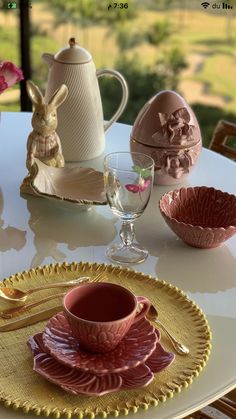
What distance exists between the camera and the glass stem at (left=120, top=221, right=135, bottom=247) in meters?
1.05

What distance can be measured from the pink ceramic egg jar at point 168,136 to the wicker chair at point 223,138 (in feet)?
1.17

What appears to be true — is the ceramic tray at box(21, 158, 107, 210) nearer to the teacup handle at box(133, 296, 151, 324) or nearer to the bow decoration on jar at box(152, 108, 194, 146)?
the bow decoration on jar at box(152, 108, 194, 146)

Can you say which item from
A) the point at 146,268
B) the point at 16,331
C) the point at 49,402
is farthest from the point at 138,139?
the point at 49,402

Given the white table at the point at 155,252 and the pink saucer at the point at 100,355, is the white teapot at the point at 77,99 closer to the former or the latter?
the white table at the point at 155,252

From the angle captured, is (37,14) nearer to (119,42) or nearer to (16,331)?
(119,42)

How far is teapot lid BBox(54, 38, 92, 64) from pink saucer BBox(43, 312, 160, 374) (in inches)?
25.3

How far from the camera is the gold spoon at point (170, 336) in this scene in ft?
2.61

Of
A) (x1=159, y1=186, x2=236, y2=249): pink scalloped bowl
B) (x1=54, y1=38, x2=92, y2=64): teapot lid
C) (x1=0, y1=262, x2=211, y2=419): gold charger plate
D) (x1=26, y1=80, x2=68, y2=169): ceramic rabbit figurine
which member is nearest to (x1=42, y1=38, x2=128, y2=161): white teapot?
(x1=54, y1=38, x2=92, y2=64): teapot lid

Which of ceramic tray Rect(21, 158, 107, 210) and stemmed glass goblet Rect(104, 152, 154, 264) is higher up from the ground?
stemmed glass goblet Rect(104, 152, 154, 264)

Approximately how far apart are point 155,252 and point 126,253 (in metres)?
0.05

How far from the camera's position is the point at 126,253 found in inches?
40.4

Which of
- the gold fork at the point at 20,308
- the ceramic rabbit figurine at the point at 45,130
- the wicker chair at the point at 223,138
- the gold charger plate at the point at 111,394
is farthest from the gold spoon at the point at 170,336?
the wicker chair at the point at 223,138

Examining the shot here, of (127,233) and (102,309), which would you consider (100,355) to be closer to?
(102,309)

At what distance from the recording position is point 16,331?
83 cm
